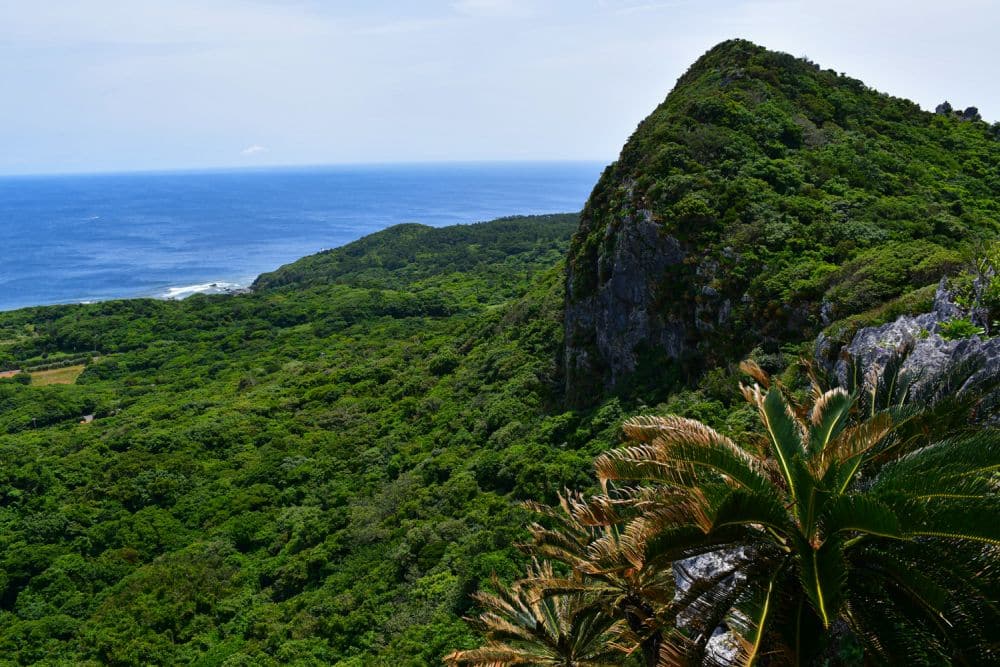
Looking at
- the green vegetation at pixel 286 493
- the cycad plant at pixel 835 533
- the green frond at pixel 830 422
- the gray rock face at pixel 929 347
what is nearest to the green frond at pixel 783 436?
the cycad plant at pixel 835 533

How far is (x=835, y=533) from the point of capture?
225 inches

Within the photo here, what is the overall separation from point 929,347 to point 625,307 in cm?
1932

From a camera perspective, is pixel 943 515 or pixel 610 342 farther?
pixel 610 342

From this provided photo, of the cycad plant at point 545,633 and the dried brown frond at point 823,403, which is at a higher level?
the dried brown frond at point 823,403

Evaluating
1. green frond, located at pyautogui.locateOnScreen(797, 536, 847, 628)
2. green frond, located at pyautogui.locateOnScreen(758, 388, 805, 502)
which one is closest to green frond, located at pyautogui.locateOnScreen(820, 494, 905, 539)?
green frond, located at pyautogui.locateOnScreen(797, 536, 847, 628)

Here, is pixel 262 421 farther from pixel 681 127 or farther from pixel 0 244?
pixel 0 244

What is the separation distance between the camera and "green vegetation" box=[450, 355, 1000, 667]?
540cm

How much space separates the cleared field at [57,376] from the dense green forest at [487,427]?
17.1 metres

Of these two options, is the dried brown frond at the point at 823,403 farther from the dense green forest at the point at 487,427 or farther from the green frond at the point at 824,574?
the green frond at the point at 824,574

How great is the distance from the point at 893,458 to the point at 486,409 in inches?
1253

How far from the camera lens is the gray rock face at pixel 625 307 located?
2675cm

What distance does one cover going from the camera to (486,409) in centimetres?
3816

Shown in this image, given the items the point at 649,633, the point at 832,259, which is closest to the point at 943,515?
the point at 649,633

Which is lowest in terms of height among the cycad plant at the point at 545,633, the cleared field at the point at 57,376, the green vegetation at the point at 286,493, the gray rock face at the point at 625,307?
the cleared field at the point at 57,376
